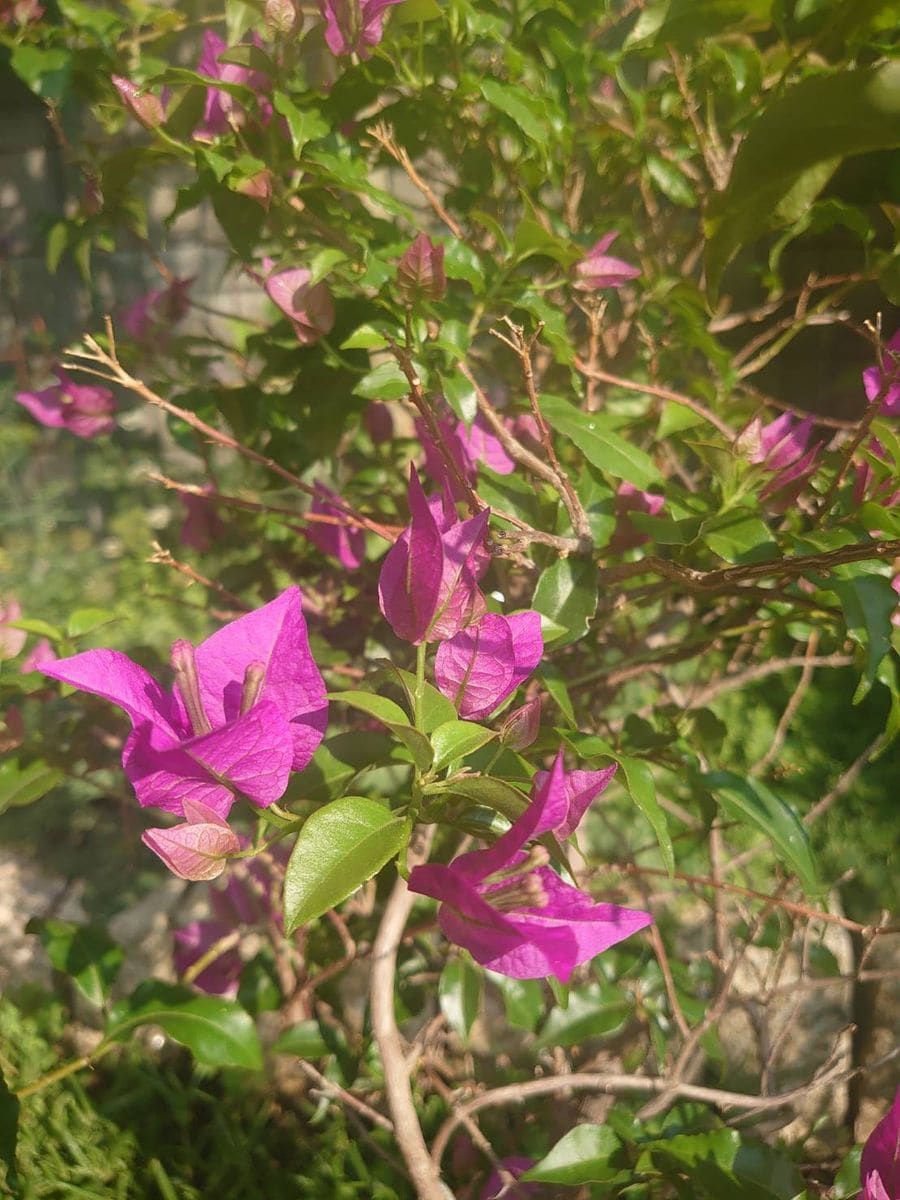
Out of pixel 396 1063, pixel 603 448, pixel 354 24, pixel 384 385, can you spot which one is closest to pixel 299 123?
pixel 354 24

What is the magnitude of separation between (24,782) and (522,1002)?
552 mm

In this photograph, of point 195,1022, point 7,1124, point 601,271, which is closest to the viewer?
point 7,1124

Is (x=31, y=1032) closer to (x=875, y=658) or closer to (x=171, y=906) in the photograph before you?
(x=171, y=906)

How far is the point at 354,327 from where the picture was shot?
2.52 ft

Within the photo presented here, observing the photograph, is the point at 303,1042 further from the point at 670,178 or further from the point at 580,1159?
the point at 670,178

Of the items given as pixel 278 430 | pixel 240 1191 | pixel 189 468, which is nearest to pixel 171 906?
pixel 240 1191

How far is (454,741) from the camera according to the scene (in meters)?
0.46

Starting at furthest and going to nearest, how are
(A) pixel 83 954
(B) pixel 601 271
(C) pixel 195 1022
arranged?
(A) pixel 83 954
(C) pixel 195 1022
(B) pixel 601 271

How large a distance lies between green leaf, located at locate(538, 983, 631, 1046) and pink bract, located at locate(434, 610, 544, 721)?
0.58 metres

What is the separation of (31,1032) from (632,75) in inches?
58.2

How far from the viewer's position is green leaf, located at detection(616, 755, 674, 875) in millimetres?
525

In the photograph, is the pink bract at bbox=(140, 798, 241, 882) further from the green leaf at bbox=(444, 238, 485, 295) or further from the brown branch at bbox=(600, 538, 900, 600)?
the green leaf at bbox=(444, 238, 485, 295)

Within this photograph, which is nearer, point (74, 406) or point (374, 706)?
point (374, 706)

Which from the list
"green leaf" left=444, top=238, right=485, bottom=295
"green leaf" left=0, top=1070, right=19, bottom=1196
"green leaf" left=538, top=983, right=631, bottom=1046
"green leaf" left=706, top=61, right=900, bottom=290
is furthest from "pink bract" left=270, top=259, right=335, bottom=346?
"green leaf" left=538, top=983, right=631, bottom=1046
